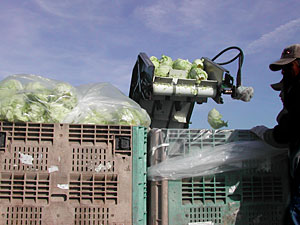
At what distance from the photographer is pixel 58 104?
2.77 metres

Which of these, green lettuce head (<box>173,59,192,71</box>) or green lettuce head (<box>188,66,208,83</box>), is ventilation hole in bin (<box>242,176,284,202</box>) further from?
green lettuce head (<box>173,59,192,71</box>)

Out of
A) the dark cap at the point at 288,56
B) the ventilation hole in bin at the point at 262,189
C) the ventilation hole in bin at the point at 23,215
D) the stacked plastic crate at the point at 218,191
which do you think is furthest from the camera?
the ventilation hole in bin at the point at 262,189

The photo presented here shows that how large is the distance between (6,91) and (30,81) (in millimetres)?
207

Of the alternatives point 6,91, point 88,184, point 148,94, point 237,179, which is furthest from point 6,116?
point 237,179

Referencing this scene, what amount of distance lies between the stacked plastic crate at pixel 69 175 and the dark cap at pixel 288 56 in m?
1.22

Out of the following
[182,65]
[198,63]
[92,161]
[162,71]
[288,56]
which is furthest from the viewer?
[198,63]

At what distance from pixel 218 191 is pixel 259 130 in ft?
2.04

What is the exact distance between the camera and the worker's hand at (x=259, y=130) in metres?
2.85

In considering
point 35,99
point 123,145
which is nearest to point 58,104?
point 35,99

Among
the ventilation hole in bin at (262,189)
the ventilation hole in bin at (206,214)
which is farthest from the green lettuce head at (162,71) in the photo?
the ventilation hole in bin at (206,214)

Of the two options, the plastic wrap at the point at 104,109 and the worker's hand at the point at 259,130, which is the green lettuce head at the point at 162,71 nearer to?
the plastic wrap at the point at 104,109

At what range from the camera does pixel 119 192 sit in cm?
262

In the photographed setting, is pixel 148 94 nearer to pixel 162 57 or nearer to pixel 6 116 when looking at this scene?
pixel 162 57

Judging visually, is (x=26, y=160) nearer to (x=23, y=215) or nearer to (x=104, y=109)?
(x=23, y=215)
